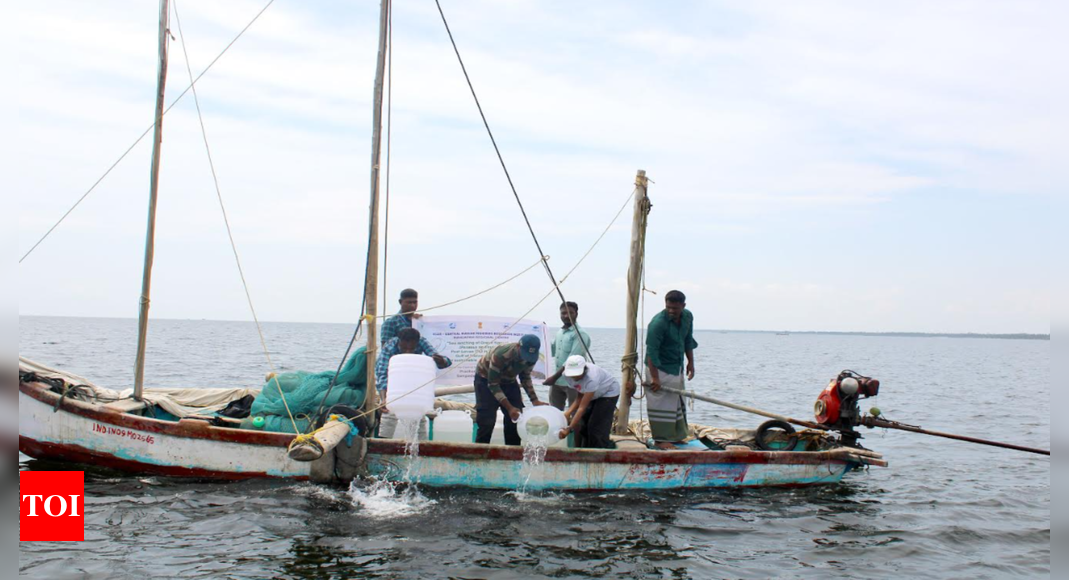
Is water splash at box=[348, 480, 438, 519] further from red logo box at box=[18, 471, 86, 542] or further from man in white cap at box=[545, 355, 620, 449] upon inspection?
red logo box at box=[18, 471, 86, 542]

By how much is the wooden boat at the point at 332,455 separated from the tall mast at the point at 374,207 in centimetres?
1

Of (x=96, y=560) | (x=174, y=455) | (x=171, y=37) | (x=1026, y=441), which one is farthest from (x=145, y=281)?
(x=1026, y=441)

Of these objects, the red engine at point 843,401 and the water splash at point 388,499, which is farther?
the red engine at point 843,401

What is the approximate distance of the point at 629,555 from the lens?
26.4 ft

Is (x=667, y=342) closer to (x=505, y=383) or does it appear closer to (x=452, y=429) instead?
(x=505, y=383)

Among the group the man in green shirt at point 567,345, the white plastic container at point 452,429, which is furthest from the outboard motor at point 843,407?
the white plastic container at point 452,429

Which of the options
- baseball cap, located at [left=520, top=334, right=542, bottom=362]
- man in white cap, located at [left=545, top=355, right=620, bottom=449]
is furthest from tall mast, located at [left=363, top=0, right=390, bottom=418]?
man in white cap, located at [left=545, top=355, right=620, bottom=449]

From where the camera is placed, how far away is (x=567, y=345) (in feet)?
36.9

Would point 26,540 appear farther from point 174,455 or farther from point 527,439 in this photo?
point 527,439

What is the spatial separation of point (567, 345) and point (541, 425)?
7.13 feet

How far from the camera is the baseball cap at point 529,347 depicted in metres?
9.04

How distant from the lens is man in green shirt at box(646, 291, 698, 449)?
397 inches

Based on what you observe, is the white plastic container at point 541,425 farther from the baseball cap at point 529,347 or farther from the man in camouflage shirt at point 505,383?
the baseball cap at point 529,347

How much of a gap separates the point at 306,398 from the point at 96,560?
304cm
